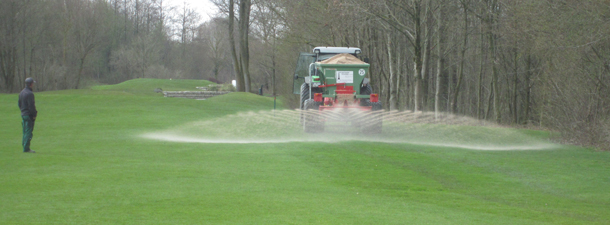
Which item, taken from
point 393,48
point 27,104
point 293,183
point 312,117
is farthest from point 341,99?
point 393,48

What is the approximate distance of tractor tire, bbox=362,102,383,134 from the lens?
Answer: 55.8 ft

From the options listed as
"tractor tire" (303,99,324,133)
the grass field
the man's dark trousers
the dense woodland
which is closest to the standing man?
the man's dark trousers

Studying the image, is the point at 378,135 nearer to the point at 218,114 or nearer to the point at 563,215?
the point at 563,215

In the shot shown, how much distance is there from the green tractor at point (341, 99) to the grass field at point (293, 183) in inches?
68.5

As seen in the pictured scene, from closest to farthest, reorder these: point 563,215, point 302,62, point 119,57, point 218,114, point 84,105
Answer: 1. point 563,215
2. point 302,62
3. point 218,114
4. point 84,105
5. point 119,57

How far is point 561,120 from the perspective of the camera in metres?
16.9

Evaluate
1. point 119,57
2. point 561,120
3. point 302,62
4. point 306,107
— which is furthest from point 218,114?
point 119,57

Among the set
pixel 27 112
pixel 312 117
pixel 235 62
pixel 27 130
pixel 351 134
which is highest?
pixel 235 62

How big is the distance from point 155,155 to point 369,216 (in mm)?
7041

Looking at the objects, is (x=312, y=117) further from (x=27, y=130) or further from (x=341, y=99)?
(x=27, y=130)

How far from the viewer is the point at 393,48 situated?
35625 mm

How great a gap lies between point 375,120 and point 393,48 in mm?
19441

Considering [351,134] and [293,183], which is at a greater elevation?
[351,134]

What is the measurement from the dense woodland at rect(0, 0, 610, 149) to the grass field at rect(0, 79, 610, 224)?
10.9 ft
